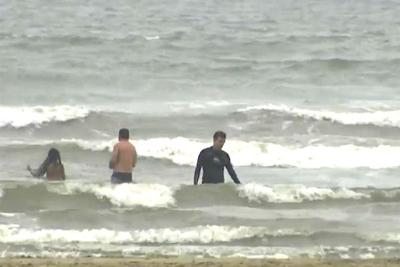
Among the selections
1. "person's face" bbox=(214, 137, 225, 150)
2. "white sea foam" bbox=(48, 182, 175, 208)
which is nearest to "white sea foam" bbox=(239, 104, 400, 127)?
"person's face" bbox=(214, 137, 225, 150)

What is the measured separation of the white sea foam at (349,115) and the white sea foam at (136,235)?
366 inches

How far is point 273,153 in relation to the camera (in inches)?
685

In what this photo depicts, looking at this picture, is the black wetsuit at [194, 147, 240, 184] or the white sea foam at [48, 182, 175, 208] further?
the black wetsuit at [194, 147, 240, 184]

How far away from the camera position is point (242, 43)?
32438mm

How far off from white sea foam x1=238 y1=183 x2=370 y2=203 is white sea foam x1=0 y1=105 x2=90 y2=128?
763cm

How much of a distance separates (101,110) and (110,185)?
7971mm

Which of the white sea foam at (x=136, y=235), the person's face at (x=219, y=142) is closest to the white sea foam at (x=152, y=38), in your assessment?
the person's face at (x=219, y=142)

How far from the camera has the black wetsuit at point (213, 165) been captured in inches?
504

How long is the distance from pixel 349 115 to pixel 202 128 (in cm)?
307

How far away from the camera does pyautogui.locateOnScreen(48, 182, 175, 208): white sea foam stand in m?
12.4

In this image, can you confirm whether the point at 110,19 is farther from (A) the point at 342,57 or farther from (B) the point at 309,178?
(B) the point at 309,178

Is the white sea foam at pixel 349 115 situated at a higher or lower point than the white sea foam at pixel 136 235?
higher

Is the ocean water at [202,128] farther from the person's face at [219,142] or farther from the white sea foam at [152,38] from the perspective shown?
the person's face at [219,142]

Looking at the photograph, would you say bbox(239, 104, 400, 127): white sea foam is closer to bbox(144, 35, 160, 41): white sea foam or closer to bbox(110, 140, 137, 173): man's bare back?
bbox(110, 140, 137, 173): man's bare back
